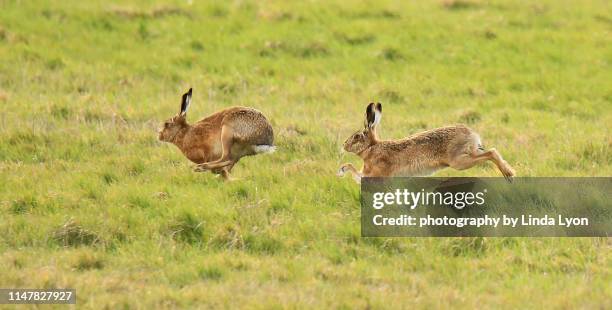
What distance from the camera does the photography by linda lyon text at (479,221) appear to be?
909 cm

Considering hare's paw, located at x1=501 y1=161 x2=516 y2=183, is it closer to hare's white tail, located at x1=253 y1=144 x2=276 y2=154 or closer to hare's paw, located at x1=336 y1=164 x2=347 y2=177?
hare's paw, located at x1=336 y1=164 x2=347 y2=177

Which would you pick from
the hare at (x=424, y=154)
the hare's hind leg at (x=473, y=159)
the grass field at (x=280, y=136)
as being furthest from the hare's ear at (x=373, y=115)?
the hare's hind leg at (x=473, y=159)

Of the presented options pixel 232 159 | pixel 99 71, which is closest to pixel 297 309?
pixel 232 159

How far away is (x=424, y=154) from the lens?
9500 millimetres

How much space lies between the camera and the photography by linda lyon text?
9094 mm

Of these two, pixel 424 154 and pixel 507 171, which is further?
pixel 507 171

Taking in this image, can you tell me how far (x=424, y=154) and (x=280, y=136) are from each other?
103 inches

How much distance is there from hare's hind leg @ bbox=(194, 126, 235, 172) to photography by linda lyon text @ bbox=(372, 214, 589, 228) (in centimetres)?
145

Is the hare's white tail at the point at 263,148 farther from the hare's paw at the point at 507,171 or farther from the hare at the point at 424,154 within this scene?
the hare's paw at the point at 507,171

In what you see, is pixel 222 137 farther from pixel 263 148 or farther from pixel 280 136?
pixel 280 136

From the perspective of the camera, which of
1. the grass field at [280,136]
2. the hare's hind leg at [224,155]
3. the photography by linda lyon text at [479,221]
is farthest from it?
the hare's hind leg at [224,155]

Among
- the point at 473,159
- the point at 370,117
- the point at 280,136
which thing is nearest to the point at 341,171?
the point at 370,117

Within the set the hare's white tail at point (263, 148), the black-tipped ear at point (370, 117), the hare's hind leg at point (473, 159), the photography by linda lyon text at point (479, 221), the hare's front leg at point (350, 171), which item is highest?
the black-tipped ear at point (370, 117)

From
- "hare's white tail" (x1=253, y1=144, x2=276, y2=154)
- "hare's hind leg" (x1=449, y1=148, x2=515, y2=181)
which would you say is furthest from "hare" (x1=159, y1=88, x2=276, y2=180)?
"hare's hind leg" (x1=449, y1=148, x2=515, y2=181)
